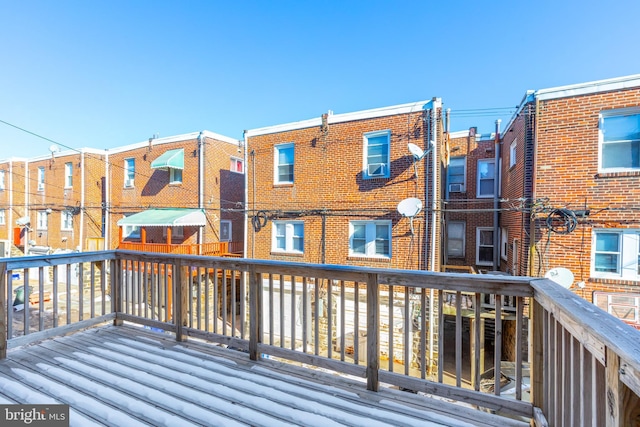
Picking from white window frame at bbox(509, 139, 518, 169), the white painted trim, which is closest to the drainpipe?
white window frame at bbox(509, 139, 518, 169)

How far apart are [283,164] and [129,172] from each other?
930 cm

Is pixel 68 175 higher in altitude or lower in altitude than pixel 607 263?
higher

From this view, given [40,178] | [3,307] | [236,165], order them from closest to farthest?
[3,307] → [236,165] → [40,178]

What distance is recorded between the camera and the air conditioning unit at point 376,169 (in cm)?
897

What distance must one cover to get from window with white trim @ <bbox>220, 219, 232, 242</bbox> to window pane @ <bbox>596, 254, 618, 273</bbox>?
1266cm

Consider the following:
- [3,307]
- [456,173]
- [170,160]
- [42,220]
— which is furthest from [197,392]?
[42,220]

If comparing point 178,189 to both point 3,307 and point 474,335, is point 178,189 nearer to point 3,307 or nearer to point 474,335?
point 3,307

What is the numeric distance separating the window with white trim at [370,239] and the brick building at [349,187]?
0.03 meters

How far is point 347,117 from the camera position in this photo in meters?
9.30

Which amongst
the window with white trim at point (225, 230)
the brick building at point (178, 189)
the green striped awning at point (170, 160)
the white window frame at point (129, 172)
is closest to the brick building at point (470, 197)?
the brick building at point (178, 189)

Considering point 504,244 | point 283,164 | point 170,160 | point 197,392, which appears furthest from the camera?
point 170,160

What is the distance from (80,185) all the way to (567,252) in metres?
21.1

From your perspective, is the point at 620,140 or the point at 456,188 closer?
the point at 620,140

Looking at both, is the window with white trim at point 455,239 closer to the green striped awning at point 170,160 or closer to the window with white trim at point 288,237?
the window with white trim at point 288,237
